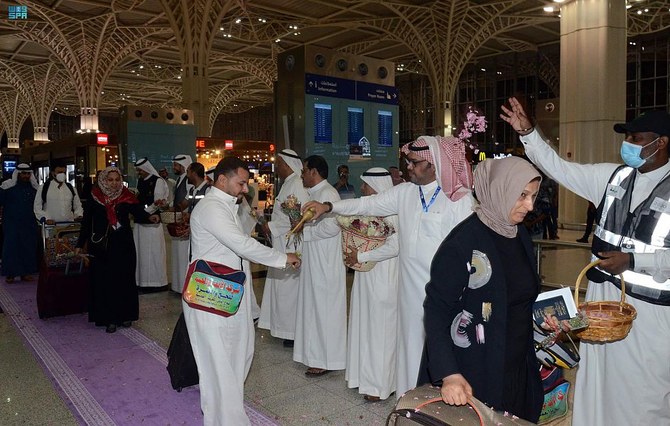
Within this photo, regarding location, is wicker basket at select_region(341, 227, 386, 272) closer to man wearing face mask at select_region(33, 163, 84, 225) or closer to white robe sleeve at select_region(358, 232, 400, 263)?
white robe sleeve at select_region(358, 232, 400, 263)

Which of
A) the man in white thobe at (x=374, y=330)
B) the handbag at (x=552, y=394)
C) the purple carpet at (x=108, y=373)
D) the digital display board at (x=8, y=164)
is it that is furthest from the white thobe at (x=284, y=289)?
the digital display board at (x=8, y=164)

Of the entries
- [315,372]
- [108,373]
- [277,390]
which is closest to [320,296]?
[315,372]

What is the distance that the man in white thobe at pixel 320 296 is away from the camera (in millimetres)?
4699

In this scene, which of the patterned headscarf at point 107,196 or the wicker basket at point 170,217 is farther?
the wicker basket at point 170,217

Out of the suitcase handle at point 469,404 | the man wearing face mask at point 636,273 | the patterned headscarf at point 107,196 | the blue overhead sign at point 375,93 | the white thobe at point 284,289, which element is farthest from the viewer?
the blue overhead sign at point 375,93

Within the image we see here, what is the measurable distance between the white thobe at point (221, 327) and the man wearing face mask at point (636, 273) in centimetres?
169

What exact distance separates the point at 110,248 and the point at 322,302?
2.56m

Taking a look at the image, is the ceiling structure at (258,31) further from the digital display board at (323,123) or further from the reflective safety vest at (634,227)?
the reflective safety vest at (634,227)

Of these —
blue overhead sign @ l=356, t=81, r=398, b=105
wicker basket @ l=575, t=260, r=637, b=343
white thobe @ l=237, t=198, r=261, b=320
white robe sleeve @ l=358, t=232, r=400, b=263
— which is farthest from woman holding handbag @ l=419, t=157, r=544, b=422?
blue overhead sign @ l=356, t=81, r=398, b=105

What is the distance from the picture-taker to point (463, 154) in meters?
3.31

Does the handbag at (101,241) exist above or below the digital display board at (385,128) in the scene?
below

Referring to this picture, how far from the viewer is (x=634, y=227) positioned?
8.95 ft

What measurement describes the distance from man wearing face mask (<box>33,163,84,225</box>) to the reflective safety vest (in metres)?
7.63

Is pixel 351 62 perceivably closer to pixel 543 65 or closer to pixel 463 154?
pixel 463 154
